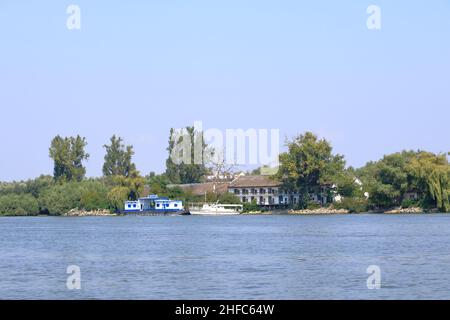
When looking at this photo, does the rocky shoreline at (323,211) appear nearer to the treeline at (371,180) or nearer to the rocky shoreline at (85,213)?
the treeline at (371,180)

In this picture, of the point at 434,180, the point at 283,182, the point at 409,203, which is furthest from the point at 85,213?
the point at 434,180

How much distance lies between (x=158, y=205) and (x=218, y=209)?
8432 millimetres

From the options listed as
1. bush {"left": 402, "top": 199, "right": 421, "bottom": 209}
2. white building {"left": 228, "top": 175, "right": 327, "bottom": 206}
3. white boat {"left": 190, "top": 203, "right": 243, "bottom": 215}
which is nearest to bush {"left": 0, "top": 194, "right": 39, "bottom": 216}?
white boat {"left": 190, "top": 203, "right": 243, "bottom": 215}

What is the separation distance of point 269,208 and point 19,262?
3276 inches

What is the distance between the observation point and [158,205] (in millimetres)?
115375

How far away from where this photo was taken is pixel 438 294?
22922 mm

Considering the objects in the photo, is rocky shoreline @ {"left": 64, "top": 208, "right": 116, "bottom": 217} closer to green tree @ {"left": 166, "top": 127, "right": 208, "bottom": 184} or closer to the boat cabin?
the boat cabin

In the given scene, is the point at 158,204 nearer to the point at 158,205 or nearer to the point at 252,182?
the point at 158,205

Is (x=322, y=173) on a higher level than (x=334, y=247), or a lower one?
higher

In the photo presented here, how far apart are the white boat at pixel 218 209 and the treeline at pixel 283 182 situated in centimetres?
157

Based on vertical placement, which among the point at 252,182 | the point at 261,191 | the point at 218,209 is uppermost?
the point at 252,182

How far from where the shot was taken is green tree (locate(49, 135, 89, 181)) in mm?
119438
